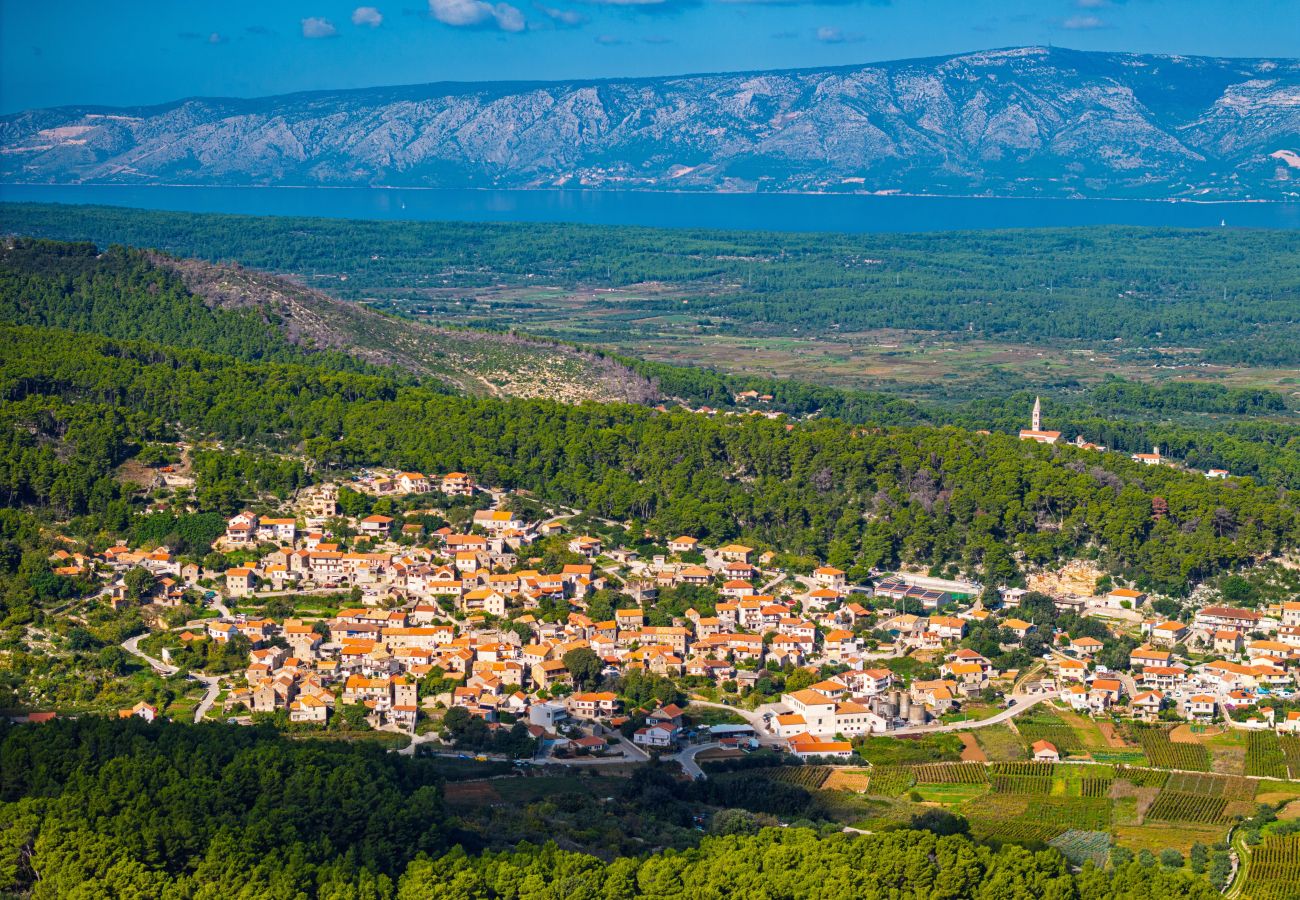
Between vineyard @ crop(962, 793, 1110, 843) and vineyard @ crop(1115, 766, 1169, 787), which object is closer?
vineyard @ crop(962, 793, 1110, 843)

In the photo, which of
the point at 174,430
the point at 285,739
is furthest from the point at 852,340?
the point at 285,739

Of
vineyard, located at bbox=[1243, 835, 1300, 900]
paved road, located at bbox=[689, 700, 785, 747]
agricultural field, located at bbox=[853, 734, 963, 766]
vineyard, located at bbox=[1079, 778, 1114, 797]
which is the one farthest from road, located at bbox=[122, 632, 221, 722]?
vineyard, located at bbox=[1243, 835, 1300, 900]

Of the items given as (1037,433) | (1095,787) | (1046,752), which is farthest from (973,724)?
(1037,433)

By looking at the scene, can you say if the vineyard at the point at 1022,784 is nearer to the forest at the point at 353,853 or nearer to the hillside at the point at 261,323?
the forest at the point at 353,853

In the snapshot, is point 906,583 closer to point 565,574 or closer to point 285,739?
point 565,574

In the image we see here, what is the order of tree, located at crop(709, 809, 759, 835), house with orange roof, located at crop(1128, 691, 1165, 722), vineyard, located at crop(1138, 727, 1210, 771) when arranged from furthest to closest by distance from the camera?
1. house with orange roof, located at crop(1128, 691, 1165, 722)
2. vineyard, located at crop(1138, 727, 1210, 771)
3. tree, located at crop(709, 809, 759, 835)

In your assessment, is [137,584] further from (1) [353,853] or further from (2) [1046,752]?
(2) [1046,752]

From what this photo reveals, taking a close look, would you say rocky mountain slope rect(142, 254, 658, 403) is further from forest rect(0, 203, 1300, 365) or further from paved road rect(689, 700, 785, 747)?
paved road rect(689, 700, 785, 747)
